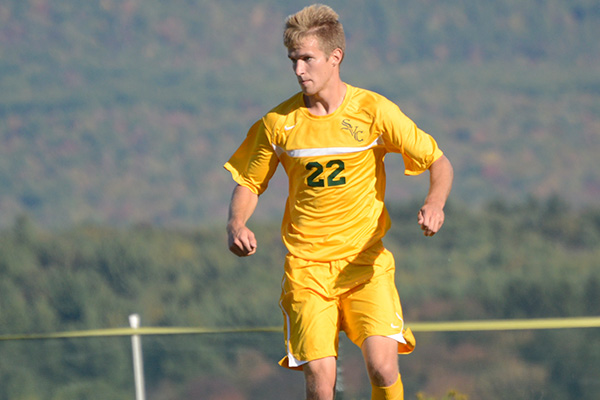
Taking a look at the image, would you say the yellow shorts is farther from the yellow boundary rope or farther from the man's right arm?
the yellow boundary rope

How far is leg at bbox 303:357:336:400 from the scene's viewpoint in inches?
141

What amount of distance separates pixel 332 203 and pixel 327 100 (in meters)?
0.40

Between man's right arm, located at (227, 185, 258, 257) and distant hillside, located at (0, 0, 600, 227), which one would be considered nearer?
man's right arm, located at (227, 185, 258, 257)

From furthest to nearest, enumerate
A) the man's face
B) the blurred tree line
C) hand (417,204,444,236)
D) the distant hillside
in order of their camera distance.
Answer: the distant hillside → the blurred tree line → the man's face → hand (417,204,444,236)

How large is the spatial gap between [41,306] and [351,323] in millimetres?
21668

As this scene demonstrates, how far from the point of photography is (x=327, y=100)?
12.1ft

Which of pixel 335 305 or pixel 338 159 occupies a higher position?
pixel 338 159

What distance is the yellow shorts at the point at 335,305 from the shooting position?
3.61 meters

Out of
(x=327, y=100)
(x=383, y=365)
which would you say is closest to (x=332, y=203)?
(x=327, y=100)

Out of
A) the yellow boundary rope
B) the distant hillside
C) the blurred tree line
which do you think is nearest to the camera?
the yellow boundary rope

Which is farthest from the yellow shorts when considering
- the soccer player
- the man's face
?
the man's face

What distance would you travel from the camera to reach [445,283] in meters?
28.5

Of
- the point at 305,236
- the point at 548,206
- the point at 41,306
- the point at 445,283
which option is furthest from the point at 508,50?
the point at 305,236

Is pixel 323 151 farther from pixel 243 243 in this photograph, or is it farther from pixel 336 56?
pixel 243 243
